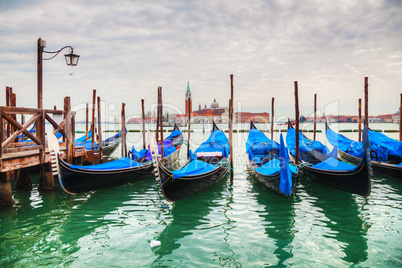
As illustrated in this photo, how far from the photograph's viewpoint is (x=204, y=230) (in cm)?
437

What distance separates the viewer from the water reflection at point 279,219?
3.73m

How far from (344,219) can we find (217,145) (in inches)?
232

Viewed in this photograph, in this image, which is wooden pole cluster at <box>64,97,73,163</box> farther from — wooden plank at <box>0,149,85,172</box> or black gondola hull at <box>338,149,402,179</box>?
black gondola hull at <box>338,149,402,179</box>

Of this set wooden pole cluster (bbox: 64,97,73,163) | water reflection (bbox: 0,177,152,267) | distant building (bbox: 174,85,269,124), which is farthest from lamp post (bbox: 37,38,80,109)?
distant building (bbox: 174,85,269,124)

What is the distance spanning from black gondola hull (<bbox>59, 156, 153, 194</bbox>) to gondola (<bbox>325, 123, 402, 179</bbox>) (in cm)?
705

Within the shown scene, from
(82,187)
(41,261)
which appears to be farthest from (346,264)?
(82,187)

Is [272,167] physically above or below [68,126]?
below

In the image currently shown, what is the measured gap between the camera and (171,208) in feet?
17.9

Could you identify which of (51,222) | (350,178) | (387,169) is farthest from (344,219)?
(51,222)

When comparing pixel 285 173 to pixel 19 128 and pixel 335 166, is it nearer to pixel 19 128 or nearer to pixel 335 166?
pixel 335 166

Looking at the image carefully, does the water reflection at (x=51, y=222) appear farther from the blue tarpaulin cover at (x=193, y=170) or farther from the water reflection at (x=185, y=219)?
the blue tarpaulin cover at (x=193, y=170)

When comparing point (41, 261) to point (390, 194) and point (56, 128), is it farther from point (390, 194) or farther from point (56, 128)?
point (390, 194)

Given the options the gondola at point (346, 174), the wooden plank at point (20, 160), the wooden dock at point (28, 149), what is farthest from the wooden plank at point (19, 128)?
the gondola at point (346, 174)

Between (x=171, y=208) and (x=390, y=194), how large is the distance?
5.17 meters
